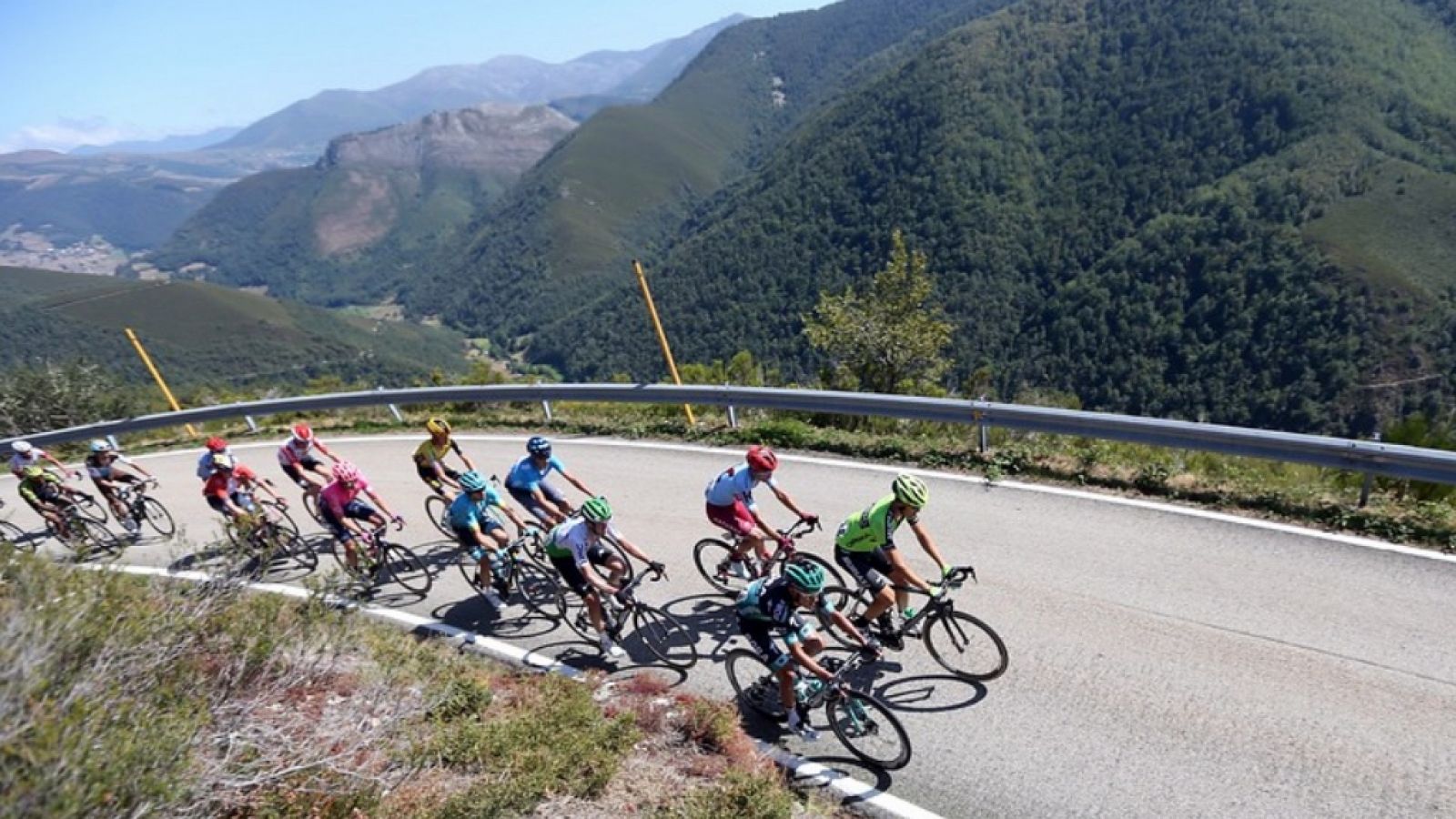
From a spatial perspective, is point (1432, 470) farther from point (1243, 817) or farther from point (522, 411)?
point (522, 411)

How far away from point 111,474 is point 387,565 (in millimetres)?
6429

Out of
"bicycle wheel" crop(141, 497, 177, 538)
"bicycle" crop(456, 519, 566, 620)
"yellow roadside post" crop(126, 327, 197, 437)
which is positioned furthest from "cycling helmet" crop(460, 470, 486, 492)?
"yellow roadside post" crop(126, 327, 197, 437)

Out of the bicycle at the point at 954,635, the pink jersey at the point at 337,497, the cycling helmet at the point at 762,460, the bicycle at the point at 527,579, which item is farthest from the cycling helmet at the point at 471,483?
the bicycle at the point at 954,635

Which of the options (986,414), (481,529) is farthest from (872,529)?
(986,414)

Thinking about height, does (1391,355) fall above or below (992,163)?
below

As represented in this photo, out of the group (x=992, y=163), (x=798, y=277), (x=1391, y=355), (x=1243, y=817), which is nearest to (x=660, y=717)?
(x=1243, y=817)

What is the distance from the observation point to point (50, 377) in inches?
1241

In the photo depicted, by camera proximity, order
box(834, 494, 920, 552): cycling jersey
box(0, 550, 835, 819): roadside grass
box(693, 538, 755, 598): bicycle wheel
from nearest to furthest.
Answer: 1. box(0, 550, 835, 819): roadside grass
2. box(834, 494, 920, 552): cycling jersey
3. box(693, 538, 755, 598): bicycle wheel

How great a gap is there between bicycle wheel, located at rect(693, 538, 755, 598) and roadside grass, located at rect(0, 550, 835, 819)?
1.72 m

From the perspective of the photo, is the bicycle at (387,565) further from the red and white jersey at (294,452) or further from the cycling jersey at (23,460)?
the cycling jersey at (23,460)

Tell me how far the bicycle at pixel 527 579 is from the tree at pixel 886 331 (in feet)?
49.5

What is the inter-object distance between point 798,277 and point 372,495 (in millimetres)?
180273

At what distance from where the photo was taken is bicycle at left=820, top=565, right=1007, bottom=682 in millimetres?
7250

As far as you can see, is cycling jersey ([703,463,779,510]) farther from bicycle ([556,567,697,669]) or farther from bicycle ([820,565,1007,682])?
bicycle ([820,565,1007,682])
